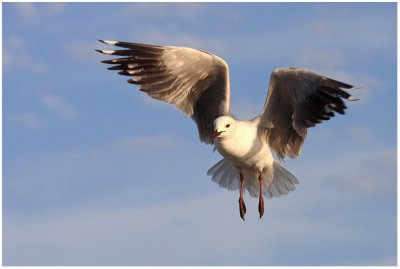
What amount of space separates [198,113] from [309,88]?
1.33 meters

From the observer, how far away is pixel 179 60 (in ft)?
36.7

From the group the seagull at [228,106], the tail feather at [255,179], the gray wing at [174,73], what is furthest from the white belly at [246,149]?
the gray wing at [174,73]

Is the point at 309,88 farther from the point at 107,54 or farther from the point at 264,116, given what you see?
the point at 107,54

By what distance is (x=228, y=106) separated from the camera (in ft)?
36.9

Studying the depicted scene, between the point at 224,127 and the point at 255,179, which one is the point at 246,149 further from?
the point at 255,179

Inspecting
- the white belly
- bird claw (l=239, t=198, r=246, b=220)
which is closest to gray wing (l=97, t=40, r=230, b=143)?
the white belly

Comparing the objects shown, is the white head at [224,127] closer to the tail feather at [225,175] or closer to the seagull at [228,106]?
the seagull at [228,106]

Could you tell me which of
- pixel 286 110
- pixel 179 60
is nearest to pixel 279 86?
pixel 286 110

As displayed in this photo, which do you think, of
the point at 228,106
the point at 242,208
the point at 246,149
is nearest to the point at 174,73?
the point at 228,106

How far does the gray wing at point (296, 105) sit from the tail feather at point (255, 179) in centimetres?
33

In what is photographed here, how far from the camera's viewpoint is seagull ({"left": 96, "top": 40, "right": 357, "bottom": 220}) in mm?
10695

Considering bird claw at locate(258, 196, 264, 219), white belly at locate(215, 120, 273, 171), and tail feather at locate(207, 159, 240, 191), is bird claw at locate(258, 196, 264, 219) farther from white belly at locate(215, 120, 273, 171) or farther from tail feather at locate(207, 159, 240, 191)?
Answer: tail feather at locate(207, 159, 240, 191)

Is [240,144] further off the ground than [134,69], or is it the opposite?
[134,69]

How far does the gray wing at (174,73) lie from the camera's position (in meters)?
11.2
